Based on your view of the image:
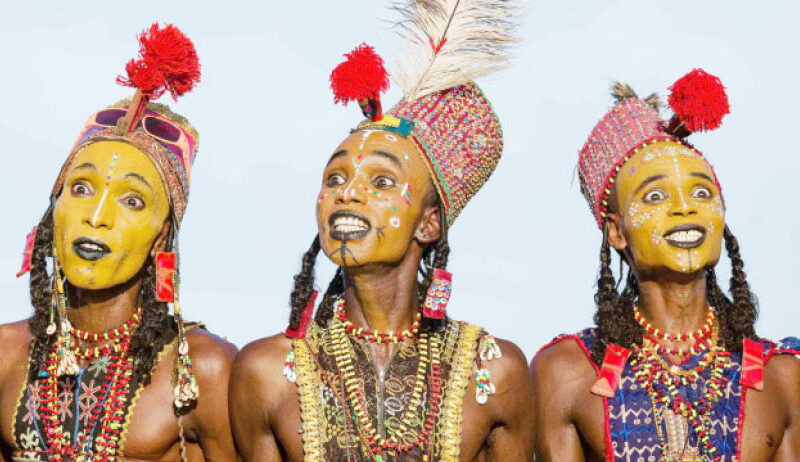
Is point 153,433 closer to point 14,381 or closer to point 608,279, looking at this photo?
point 14,381

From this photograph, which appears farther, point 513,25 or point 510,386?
point 513,25

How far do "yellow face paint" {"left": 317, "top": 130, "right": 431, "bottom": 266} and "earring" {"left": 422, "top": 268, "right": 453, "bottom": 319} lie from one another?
25cm

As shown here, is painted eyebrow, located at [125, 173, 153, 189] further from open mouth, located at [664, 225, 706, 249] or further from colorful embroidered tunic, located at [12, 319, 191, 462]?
open mouth, located at [664, 225, 706, 249]

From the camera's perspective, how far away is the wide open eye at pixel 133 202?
25.4 feet

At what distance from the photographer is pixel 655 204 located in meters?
7.80

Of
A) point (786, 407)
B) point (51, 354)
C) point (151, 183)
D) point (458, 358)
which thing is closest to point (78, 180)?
point (151, 183)

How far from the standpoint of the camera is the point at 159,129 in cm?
818

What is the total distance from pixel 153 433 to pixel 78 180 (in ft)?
5.17

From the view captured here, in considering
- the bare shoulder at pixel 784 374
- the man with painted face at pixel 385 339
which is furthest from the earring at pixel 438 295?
the bare shoulder at pixel 784 374

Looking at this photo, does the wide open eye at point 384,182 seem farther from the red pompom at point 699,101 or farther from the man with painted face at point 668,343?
the red pompom at point 699,101

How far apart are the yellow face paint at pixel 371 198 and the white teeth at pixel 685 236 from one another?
148 cm

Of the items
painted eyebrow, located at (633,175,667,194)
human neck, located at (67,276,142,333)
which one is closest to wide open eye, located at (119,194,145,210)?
human neck, located at (67,276,142,333)

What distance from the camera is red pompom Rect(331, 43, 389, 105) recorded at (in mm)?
7629

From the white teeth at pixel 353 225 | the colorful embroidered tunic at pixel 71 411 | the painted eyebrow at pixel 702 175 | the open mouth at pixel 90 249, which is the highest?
the painted eyebrow at pixel 702 175
